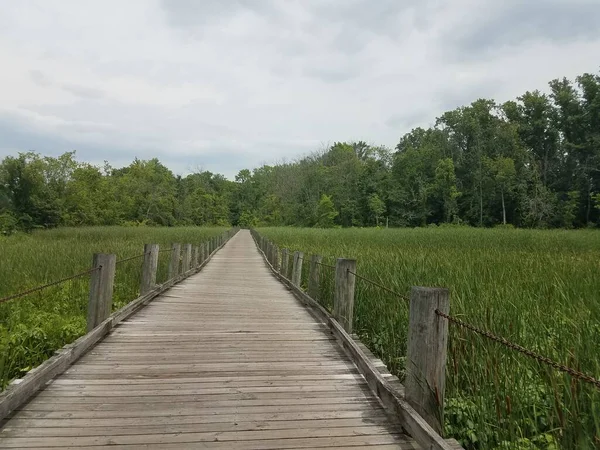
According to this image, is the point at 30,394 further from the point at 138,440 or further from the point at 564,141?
the point at 564,141

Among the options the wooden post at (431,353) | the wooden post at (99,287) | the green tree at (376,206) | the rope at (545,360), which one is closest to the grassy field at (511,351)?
the wooden post at (431,353)

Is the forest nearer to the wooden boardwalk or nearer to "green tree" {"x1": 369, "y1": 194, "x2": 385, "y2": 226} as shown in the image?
"green tree" {"x1": 369, "y1": 194, "x2": 385, "y2": 226}

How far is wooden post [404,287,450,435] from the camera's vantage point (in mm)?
2596

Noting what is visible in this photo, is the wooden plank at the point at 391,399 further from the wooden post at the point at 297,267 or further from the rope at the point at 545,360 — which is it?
the wooden post at the point at 297,267

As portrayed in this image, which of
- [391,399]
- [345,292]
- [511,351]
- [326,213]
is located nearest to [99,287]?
[345,292]

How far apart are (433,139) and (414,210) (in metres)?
12.9

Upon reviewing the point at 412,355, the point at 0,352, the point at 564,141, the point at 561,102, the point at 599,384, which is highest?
the point at 561,102

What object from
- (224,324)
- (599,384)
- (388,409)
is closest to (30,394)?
(388,409)

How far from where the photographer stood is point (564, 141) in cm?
5509

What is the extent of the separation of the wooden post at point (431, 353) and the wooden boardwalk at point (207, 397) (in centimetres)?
Answer: 21

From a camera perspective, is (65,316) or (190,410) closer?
(190,410)

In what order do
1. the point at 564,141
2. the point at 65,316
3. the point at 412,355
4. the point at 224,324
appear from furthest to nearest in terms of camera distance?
the point at 564,141
the point at 65,316
the point at 224,324
the point at 412,355

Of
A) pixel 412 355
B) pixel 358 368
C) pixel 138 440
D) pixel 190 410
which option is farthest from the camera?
pixel 358 368

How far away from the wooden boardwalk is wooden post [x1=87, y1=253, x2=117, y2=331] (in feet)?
0.97
